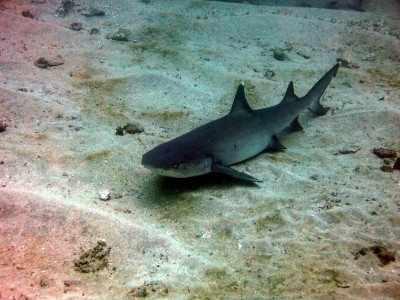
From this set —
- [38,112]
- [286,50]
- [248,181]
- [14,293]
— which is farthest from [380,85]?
[14,293]

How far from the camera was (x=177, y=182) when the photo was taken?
5.17 meters

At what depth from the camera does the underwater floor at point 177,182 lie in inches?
127

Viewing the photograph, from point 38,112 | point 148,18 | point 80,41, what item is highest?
point 148,18

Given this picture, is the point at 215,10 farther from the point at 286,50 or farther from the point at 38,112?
the point at 38,112

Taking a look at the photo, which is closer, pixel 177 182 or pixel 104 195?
pixel 104 195

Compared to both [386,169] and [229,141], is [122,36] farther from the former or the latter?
[386,169]

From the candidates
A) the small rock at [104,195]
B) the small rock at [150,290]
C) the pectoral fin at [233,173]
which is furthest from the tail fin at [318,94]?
the small rock at [150,290]

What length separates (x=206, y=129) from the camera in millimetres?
5445

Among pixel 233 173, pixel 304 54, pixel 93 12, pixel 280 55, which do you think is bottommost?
pixel 233 173

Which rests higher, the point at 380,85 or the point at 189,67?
the point at 380,85

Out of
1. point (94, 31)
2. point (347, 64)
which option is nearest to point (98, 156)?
point (94, 31)

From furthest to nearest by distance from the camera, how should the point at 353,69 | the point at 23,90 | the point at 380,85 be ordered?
the point at 353,69 → the point at 380,85 → the point at 23,90

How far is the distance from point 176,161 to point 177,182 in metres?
0.70

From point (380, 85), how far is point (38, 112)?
9.08 metres
